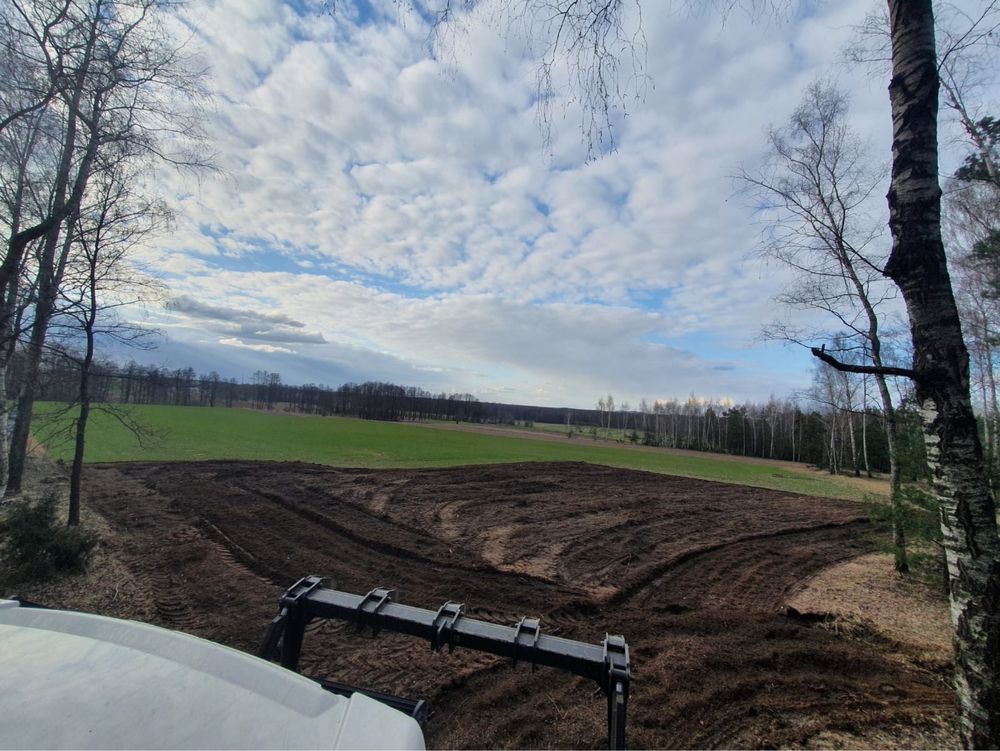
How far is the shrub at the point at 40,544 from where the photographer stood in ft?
19.6

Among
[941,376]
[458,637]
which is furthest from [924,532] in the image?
[458,637]

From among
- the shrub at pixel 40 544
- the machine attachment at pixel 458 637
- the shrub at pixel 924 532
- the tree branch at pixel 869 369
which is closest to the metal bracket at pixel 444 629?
the machine attachment at pixel 458 637

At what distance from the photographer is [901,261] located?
2896mm

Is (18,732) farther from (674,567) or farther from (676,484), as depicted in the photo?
(676,484)

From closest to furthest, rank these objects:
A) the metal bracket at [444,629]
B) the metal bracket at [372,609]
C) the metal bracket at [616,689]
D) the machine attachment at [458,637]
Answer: the metal bracket at [616,689]
the machine attachment at [458,637]
the metal bracket at [444,629]
the metal bracket at [372,609]

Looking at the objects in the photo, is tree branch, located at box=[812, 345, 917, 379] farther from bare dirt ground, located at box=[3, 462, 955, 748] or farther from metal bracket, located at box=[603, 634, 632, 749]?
bare dirt ground, located at box=[3, 462, 955, 748]

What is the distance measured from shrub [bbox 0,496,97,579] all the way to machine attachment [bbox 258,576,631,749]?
6.19m

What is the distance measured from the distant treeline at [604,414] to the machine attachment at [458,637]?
8.07 m

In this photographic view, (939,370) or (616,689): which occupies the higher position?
(939,370)

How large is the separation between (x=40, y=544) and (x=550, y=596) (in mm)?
7327

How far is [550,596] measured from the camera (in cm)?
654

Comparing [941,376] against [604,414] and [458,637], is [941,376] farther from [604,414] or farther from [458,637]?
[604,414]

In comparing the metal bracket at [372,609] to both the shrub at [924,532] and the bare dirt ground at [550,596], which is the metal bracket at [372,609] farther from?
the shrub at [924,532]

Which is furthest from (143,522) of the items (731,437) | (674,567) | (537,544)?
(731,437)
